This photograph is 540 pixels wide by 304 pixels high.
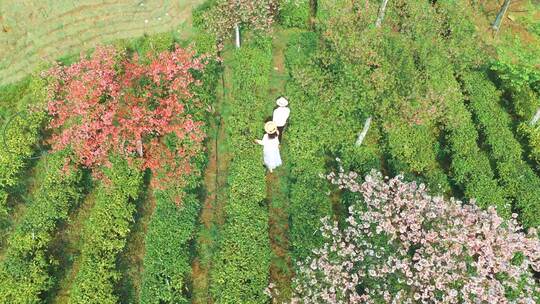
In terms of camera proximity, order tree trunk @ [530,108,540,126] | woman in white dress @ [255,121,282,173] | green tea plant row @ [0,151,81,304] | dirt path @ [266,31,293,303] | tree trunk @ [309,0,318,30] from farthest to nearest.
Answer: tree trunk @ [309,0,318,30], tree trunk @ [530,108,540,126], woman in white dress @ [255,121,282,173], dirt path @ [266,31,293,303], green tea plant row @ [0,151,81,304]

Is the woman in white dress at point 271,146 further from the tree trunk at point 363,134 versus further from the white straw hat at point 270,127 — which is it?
the tree trunk at point 363,134

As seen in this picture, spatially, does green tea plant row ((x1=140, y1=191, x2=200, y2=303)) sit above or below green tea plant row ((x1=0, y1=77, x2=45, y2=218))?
below

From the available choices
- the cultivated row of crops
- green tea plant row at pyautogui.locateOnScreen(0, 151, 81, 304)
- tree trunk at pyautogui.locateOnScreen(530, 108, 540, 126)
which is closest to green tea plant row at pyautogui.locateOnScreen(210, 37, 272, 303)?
the cultivated row of crops

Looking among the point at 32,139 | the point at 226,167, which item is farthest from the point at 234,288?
the point at 32,139

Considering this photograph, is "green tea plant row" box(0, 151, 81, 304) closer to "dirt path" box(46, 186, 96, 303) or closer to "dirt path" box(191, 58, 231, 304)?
"dirt path" box(46, 186, 96, 303)

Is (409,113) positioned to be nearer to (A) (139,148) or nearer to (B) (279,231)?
(B) (279,231)

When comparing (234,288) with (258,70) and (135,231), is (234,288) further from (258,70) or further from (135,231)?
(258,70)
